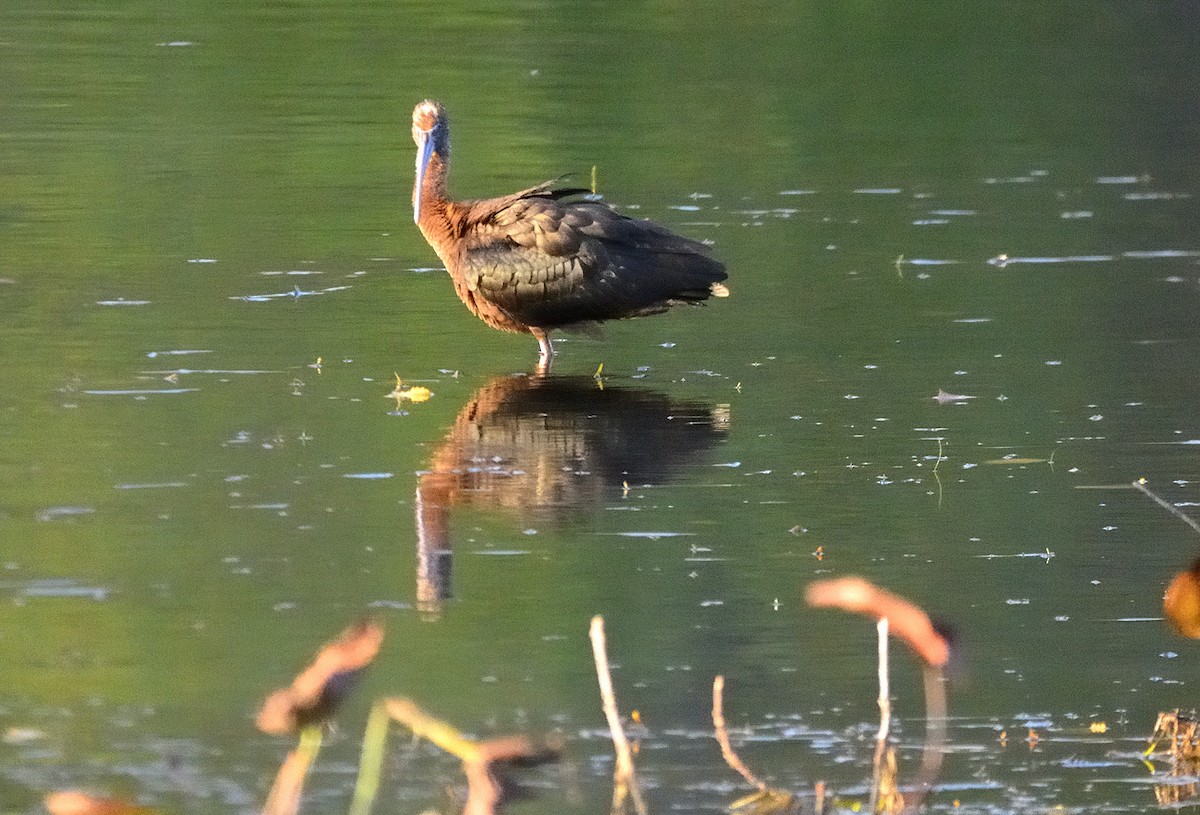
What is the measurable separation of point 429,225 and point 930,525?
161 inches

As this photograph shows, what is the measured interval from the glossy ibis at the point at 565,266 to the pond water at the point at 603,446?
11.1 inches

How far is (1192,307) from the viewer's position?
40.4 feet

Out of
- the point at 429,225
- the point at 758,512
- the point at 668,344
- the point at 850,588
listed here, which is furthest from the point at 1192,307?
the point at 850,588

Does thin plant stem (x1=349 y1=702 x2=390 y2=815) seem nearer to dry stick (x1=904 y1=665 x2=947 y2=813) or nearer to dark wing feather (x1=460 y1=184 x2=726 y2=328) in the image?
dry stick (x1=904 y1=665 x2=947 y2=813)

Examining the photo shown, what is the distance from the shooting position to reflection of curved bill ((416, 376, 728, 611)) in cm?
831

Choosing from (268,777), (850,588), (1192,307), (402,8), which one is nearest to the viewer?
(850,588)

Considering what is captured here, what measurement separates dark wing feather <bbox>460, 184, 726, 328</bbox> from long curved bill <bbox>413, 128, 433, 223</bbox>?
1.98 ft

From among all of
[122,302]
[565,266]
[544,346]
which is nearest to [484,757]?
[565,266]

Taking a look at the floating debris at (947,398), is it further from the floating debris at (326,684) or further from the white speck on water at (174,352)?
the floating debris at (326,684)

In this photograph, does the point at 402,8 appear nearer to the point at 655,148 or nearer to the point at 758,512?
the point at 655,148

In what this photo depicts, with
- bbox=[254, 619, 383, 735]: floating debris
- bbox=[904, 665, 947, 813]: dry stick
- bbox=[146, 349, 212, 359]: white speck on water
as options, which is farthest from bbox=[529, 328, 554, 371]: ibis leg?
bbox=[254, 619, 383, 735]: floating debris

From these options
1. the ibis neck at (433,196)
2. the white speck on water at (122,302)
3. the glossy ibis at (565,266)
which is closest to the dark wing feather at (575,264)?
the glossy ibis at (565,266)

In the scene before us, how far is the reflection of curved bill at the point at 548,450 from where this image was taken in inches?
327

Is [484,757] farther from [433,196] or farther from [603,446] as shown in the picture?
[433,196]
